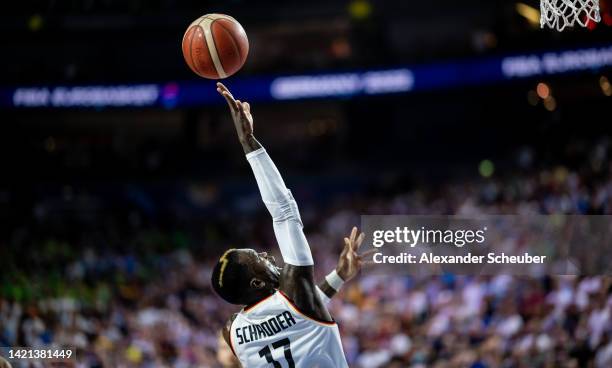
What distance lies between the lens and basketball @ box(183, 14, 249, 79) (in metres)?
4.43

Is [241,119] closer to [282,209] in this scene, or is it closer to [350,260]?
[282,209]

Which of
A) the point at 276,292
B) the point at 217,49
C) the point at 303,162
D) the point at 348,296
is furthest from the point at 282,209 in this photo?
the point at 303,162

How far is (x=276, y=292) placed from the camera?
2951mm

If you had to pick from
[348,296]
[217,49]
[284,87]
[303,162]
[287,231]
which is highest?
[217,49]

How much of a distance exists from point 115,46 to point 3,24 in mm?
2781

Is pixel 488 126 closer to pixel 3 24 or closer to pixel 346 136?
pixel 346 136

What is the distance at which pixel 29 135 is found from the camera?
20.6 meters

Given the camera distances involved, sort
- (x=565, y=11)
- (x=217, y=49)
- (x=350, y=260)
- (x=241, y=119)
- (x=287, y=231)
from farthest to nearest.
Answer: (x=565, y=11) → (x=217, y=49) → (x=350, y=260) → (x=241, y=119) → (x=287, y=231)

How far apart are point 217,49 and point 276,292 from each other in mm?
1887

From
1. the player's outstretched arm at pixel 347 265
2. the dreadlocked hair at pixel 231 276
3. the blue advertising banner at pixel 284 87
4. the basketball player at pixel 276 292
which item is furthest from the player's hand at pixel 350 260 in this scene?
the blue advertising banner at pixel 284 87

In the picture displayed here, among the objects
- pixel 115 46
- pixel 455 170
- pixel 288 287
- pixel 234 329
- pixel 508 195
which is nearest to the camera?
pixel 288 287

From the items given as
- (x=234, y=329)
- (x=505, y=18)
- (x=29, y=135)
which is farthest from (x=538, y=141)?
(x=234, y=329)

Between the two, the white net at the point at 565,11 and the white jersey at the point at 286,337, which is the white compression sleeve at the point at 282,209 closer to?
the white jersey at the point at 286,337

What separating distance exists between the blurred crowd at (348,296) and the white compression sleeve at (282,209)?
6313 millimetres
